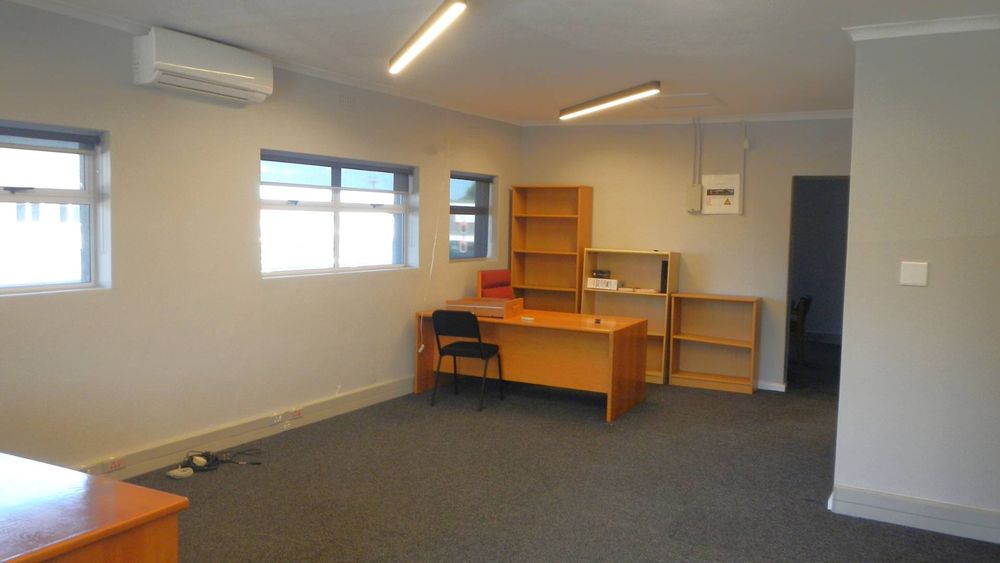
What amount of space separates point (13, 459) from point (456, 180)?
208 inches

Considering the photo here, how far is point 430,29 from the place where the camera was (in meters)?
3.90

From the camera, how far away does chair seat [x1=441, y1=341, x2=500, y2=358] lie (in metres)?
6.18

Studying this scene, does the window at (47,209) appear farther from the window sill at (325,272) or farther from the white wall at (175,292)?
the window sill at (325,272)

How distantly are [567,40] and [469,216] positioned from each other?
3298 millimetres

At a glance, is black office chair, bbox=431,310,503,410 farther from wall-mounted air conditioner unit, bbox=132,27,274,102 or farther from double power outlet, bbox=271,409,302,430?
wall-mounted air conditioner unit, bbox=132,27,274,102

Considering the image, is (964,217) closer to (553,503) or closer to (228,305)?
(553,503)

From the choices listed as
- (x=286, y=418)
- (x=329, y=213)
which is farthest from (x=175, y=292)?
(x=329, y=213)

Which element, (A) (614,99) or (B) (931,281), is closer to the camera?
(B) (931,281)

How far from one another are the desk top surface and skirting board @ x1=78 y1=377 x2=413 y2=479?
2.69 ft

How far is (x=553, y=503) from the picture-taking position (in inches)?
163

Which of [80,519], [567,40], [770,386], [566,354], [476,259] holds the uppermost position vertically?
[567,40]

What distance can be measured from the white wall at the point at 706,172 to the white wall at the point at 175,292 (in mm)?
2249

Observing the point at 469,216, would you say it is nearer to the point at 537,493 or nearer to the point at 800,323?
the point at 537,493

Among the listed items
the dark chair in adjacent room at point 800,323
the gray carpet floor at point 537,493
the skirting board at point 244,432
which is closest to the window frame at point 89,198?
the skirting board at point 244,432
